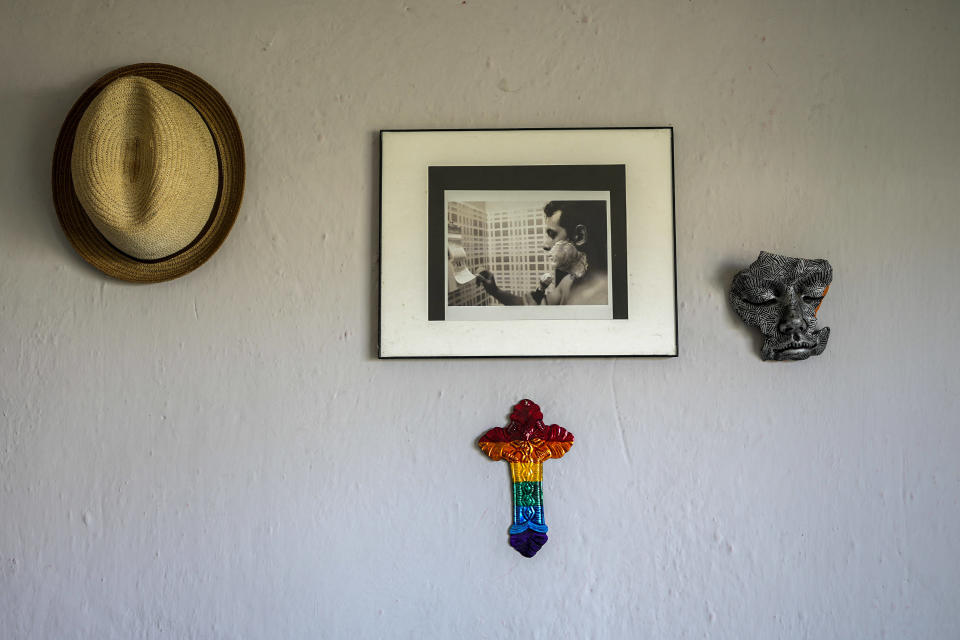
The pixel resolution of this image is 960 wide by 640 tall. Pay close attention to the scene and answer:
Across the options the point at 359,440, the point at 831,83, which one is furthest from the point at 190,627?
the point at 831,83

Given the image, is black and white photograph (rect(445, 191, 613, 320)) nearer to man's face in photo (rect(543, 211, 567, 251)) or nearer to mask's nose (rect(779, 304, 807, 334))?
man's face in photo (rect(543, 211, 567, 251))

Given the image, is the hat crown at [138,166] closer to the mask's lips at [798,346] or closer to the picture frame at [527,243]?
the picture frame at [527,243]

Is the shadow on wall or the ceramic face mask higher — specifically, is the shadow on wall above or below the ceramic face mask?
above

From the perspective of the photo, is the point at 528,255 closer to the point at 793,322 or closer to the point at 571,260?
the point at 571,260

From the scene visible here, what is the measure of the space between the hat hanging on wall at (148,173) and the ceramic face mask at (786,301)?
1151mm

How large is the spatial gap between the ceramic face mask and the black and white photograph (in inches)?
12.0

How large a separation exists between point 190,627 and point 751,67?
1.76m

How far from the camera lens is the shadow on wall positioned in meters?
1.38

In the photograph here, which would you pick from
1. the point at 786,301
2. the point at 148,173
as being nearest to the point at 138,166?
the point at 148,173

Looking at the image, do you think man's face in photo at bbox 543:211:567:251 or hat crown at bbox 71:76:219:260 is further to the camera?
man's face in photo at bbox 543:211:567:251

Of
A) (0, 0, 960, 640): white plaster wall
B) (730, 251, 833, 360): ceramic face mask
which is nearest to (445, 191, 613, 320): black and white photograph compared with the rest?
(0, 0, 960, 640): white plaster wall

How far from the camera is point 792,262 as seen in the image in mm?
1309

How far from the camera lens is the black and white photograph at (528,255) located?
1342 millimetres

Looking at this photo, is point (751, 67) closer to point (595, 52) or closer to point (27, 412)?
point (595, 52)
